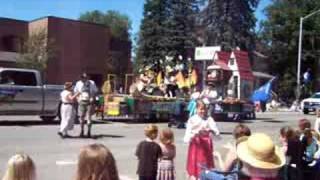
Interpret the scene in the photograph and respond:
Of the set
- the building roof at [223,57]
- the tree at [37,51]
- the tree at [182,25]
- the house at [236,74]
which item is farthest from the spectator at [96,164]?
the tree at [182,25]

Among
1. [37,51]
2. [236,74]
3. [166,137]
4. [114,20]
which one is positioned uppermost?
[114,20]

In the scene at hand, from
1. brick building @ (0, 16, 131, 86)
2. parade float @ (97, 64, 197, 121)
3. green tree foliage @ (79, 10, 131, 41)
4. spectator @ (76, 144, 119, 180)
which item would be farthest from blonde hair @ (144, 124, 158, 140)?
green tree foliage @ (79, 10, 131, 41)

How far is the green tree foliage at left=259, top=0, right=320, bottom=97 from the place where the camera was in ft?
217

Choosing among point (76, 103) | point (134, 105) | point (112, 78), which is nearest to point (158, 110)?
point (134, 105)

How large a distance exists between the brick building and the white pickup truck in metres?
35.9

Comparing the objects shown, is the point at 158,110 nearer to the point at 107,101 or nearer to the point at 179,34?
the point at 107,101

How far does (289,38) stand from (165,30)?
1266 cm

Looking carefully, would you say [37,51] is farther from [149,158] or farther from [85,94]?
[149,158]

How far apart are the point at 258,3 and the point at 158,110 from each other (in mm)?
43002

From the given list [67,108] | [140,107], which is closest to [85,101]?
[67,108]

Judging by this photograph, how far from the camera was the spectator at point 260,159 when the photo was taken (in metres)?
4.79

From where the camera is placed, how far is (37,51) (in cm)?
5675

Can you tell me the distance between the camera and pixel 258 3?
67062mm

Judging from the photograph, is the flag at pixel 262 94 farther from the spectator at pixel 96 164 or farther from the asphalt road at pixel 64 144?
the spectator at pixel 96 164
